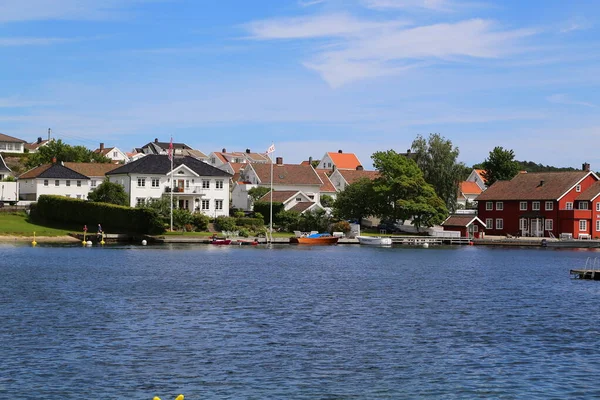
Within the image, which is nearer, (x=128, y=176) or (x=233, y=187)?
(x=128, y=176)

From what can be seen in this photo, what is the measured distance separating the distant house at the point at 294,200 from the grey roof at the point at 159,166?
9275 millimetres

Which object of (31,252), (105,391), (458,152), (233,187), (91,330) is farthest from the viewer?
(233,187)

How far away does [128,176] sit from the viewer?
119 meters

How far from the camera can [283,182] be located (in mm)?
143750

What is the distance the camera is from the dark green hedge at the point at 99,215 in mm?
104000

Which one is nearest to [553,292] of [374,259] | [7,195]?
[374,259]

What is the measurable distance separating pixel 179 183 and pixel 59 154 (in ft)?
161

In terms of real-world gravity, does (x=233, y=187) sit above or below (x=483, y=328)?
above

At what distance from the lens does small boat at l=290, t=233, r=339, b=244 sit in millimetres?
109312

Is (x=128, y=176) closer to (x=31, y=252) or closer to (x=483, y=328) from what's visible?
(x=31, y=252)

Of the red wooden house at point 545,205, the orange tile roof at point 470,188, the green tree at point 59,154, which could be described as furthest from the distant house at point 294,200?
the orange tile roof at point 470,188

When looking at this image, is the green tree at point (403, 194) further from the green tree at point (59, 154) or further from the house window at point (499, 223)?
the green tree at point (59, 154)

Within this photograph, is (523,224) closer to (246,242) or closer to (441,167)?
(441,167)

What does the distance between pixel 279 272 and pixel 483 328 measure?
2951cm
